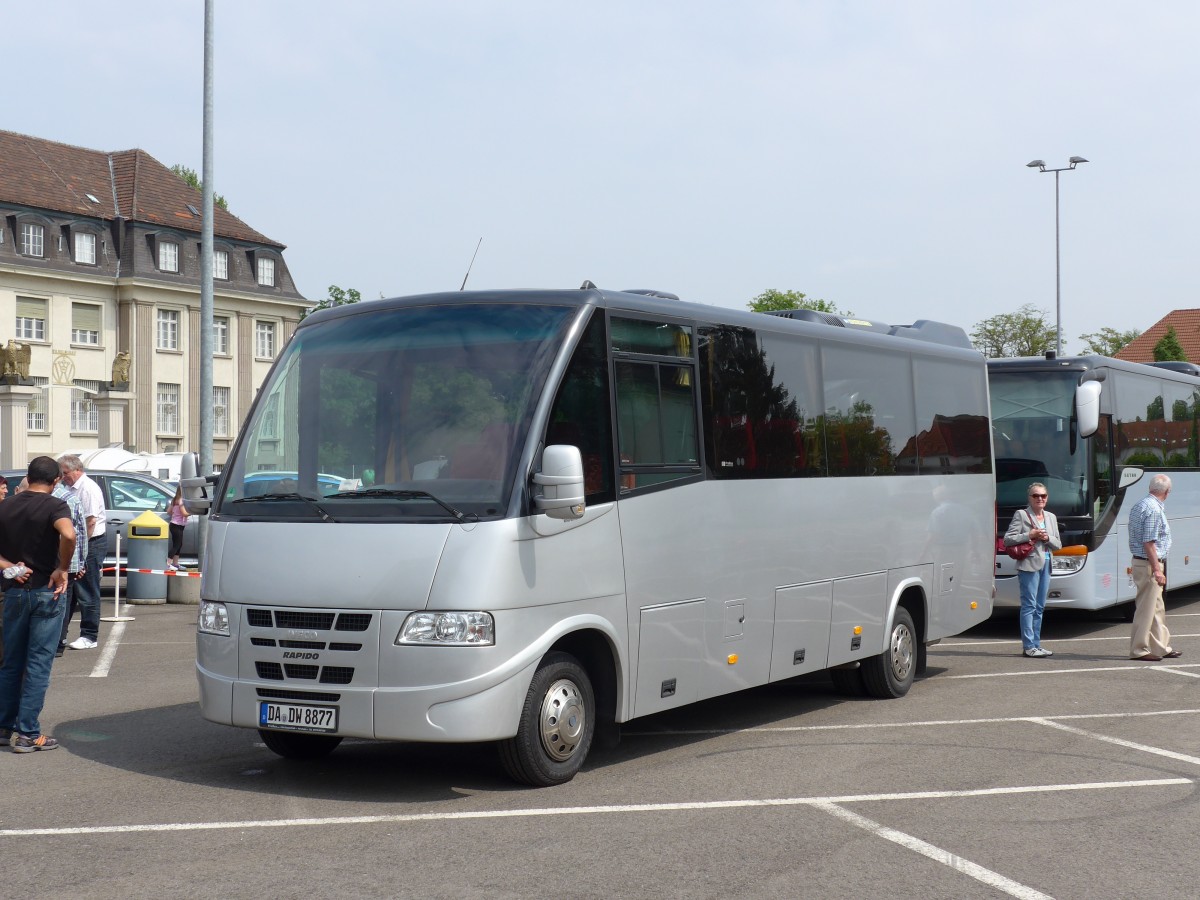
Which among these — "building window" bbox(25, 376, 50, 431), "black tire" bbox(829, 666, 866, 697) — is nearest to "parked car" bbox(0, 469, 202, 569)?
"black tire" bbox(829, 666, 866, 697)

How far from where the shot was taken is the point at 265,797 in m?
8.05

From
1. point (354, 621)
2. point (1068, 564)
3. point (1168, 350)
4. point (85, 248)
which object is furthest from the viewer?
point (85, 248)

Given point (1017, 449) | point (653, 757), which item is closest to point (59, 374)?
point (1017, 449)

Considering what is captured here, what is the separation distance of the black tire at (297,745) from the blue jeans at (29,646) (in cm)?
148

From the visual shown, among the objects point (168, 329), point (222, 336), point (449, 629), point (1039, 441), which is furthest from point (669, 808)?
point (222, 336)

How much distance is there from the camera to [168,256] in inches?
2714

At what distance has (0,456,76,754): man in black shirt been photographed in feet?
30.7

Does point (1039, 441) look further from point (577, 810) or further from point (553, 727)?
point (577, 810)

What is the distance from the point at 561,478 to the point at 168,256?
2556 inches

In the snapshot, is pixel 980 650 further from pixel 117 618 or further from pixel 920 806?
pixel 117 618

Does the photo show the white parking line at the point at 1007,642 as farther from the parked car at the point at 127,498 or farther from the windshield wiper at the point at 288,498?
the parked car at the point at 127,498

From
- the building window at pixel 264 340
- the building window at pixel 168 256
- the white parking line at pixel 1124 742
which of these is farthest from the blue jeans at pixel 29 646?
the building window at pixel 264 340

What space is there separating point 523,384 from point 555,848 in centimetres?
262

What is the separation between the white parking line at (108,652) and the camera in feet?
44.4
